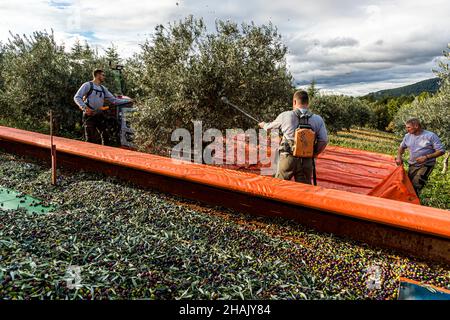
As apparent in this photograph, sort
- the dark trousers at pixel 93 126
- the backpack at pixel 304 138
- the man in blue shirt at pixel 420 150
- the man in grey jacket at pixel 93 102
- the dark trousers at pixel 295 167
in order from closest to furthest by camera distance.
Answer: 1. the backpack at pixel 304 138
2. the dark trousers at pixel 295 167
3. the man in blue shirt at pixel 420 150
4. the man in grey jacket at pixel 93 102
5. the dark trousers at pixel 93 126

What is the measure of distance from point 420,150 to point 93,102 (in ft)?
21.3

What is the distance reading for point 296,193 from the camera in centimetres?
412

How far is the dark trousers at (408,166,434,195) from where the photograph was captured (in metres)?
5.77

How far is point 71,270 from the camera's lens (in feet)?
8.50

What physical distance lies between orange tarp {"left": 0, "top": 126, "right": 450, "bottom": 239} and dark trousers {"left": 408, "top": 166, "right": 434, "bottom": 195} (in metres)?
2.45

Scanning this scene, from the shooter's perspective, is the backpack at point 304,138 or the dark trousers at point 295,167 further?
the dark trousers at point 295,167

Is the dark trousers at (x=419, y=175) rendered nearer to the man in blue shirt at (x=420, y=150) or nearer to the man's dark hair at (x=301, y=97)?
the man in blue shirt at (x=420, y=150)

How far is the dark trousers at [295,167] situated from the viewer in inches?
192

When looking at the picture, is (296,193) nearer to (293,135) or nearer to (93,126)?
(293,135)

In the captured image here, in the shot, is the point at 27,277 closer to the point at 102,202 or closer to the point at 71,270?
the point at 71,270

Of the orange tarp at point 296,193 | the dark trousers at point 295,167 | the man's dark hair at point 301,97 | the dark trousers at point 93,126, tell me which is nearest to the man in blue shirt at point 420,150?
the dark trousers at point 295,167

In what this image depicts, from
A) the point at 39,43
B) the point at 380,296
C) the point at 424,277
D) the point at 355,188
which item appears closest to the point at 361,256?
the point at 424,277

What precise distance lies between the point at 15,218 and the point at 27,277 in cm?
185

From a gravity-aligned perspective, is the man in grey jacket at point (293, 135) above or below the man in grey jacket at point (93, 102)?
below
